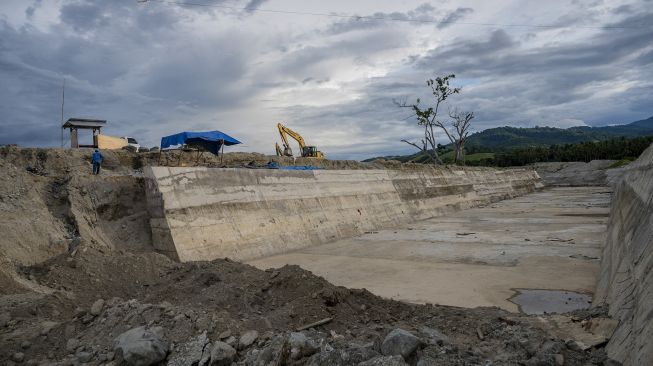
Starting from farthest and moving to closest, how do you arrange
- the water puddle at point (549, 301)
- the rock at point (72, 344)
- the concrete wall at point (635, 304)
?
the water puddle at point (549, 301), the rock at point (72, 344), the concrete wall at point (635, 304)

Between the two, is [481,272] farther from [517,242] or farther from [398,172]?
[398,172]

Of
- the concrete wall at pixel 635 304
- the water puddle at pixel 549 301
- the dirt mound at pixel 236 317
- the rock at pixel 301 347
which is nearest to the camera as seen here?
the concrete wall at pixel 635 304

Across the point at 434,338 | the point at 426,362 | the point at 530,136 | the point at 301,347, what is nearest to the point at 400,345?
the point at 426,362

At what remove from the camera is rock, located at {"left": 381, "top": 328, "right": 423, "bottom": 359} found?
3.37 metres

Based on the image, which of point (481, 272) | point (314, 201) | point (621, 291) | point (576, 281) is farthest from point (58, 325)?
point (314, 201)

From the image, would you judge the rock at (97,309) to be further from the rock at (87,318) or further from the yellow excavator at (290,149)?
the yellow excavator at (290,149)

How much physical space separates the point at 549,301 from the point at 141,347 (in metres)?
5.51

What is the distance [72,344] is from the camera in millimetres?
4488

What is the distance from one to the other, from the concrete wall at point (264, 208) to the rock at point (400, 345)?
6622 mm

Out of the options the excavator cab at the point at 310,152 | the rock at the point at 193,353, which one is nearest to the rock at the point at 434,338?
the rock at the point at 193,353

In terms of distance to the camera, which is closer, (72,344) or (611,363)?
(611,363)

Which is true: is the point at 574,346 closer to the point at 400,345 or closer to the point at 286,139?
the point at 400,345

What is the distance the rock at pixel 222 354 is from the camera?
381cm

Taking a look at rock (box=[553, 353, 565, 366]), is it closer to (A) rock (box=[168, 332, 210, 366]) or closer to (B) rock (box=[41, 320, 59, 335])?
(A) rock (box=[168, 332, 210, 366])
